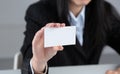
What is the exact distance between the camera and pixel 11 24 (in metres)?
2.00

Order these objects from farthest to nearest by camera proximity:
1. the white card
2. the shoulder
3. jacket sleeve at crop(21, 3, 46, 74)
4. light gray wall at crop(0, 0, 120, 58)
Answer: light gray wall at crop(0, 0, 120, 58), the shoulder, jacket sleeve at crop(21, 3, 46, 74), the white card

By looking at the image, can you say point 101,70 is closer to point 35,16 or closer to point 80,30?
point 80,30

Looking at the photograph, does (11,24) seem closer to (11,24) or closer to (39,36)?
(11,24)

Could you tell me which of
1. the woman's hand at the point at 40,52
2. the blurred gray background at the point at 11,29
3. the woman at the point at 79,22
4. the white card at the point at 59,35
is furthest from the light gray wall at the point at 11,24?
the white card at the point at 59,35

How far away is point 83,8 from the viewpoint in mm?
1209

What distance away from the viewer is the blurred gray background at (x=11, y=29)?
1.97m

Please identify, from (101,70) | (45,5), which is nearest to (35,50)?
(101,70)

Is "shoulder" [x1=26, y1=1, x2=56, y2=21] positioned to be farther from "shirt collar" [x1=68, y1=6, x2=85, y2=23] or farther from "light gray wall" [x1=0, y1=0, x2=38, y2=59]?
"light gray wall" [x1=0, y1=0, x2=38, y2=59]

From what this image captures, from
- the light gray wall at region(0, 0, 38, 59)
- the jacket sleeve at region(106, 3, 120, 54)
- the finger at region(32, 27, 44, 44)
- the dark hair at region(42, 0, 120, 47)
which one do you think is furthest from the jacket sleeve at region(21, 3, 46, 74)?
the light gray wall at region(0, 0, 38, 59)

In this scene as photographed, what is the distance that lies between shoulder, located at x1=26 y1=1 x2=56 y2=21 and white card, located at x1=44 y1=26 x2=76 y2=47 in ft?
1.47

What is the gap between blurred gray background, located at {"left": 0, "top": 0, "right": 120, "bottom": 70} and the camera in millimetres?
1967

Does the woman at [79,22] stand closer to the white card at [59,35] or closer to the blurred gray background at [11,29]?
the white card at [59,35]

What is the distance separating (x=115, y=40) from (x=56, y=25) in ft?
2.12

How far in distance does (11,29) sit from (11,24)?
0.04m
